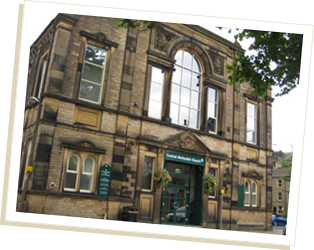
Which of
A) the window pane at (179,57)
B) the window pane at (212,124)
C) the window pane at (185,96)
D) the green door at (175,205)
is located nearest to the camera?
the green door at (175,205)

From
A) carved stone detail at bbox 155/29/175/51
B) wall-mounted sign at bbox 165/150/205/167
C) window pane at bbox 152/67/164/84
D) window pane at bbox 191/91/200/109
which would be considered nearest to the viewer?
wall-mounted sign at bbox 165/150/205/167

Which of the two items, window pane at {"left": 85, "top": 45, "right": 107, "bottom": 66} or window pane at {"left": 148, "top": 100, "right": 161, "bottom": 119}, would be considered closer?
window pane at {"left": 85, "top": 45, "right": 107, "bottom": 66}

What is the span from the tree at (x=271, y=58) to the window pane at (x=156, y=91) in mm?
4892

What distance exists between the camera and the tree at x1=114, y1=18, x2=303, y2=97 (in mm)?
10688

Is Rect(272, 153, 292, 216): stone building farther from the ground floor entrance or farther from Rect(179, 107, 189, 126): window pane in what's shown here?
Rect(179, 107, 189, 126): window pane

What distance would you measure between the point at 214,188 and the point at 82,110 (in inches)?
342

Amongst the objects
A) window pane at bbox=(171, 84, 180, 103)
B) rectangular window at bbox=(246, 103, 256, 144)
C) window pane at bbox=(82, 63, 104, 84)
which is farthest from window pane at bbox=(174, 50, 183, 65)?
rectangular window at bbox=(246, 103, 256, 144)

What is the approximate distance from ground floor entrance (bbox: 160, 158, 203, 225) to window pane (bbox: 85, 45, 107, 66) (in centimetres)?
606

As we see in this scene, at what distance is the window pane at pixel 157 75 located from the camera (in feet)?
55.5

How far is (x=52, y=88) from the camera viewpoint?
13.3 m

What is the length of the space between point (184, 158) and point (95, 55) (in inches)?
270

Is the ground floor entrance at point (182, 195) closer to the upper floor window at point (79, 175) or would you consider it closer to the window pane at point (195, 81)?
the upper floor window at point (79, 175)

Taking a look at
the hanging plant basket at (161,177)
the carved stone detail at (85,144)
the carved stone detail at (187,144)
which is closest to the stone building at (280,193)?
the carved stone detail at (187,144)
